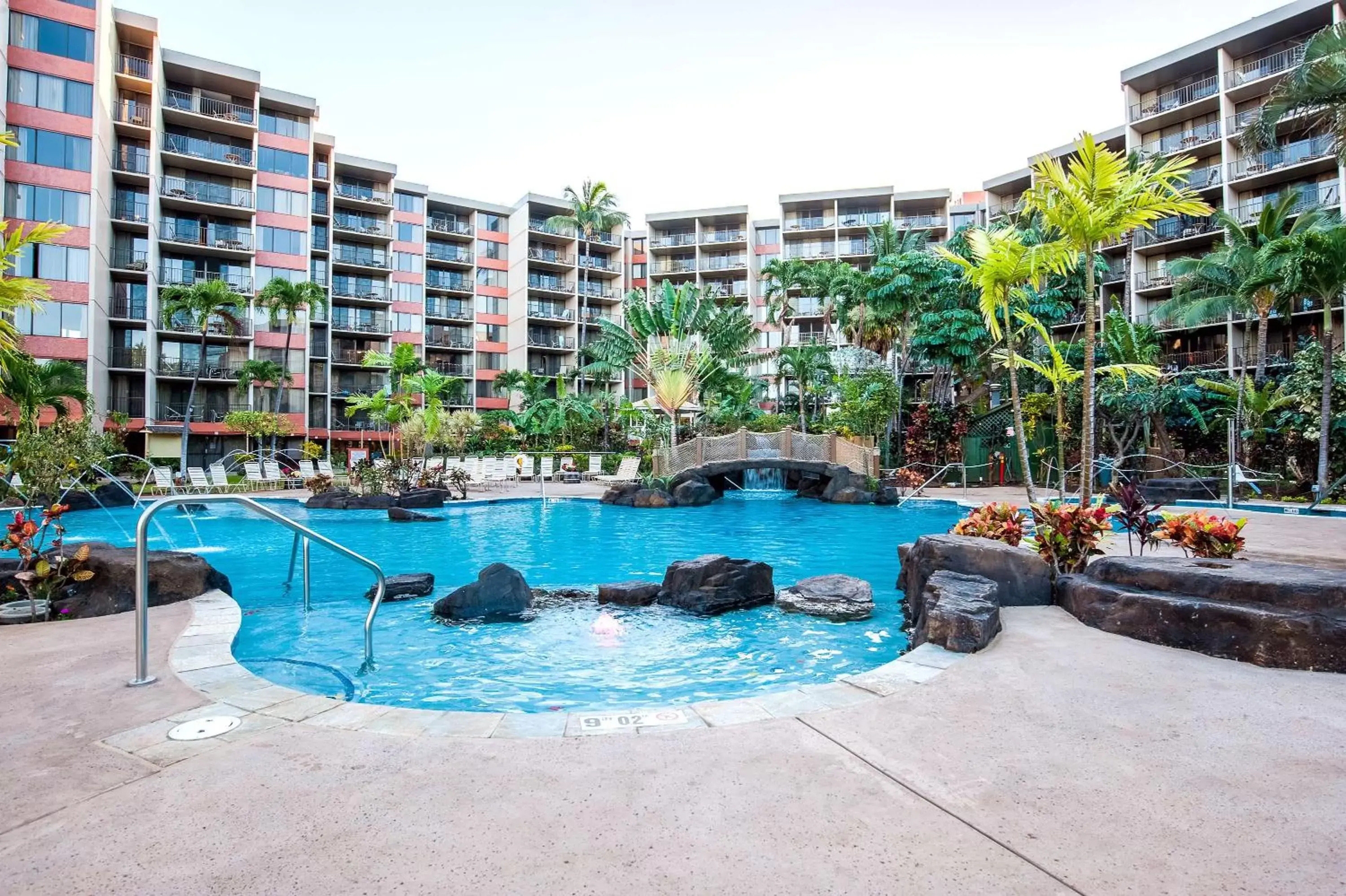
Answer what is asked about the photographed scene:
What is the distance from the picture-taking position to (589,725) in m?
3.64

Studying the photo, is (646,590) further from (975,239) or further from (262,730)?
(975,239)

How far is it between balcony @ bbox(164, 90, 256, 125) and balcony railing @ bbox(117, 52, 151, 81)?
1896 mm

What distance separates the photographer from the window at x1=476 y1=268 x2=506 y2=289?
53.8 metres

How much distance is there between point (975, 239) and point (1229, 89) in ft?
108

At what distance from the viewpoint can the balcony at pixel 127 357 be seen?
113 feet

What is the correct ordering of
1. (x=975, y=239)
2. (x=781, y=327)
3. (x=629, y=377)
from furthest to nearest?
(x=629, y=377), (x=781, y=327), (x=975, y=239)

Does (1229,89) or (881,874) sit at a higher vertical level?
(1229,89)

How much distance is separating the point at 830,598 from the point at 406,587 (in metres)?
5.42

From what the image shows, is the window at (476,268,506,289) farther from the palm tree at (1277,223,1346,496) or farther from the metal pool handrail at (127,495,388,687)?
the metal pool handrail at (127,495,388,687)

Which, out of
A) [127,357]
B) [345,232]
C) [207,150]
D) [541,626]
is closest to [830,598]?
[541,626]

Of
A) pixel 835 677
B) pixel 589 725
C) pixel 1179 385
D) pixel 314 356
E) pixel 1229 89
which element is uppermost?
pixel 1229 89

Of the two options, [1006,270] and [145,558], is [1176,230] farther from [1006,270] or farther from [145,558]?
[145,558]

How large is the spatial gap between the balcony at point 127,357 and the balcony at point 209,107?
1275 centimetres

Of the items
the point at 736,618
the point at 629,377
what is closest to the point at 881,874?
the point at 736,618
